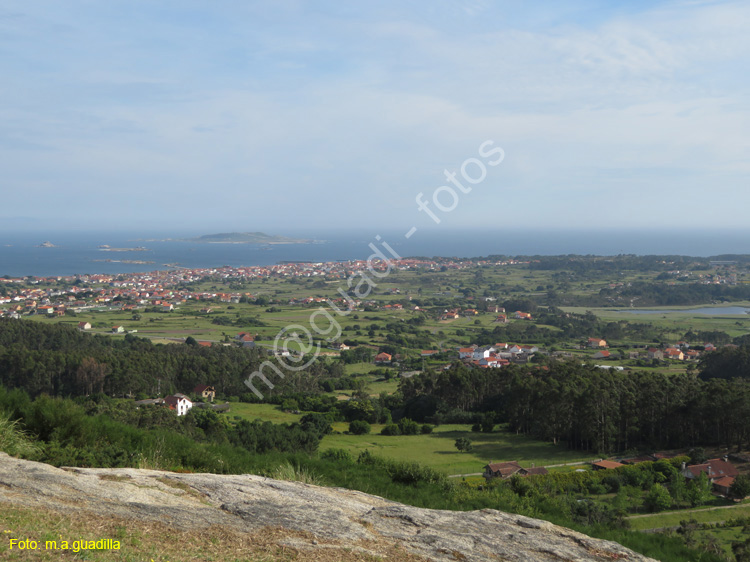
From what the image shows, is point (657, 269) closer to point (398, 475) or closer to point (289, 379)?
point (289, 379)

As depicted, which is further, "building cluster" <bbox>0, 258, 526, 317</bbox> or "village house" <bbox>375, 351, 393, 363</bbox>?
"building cluster" <bbox>0, 258, 526, 317</bbox>

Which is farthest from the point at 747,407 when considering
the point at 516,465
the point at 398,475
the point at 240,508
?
the point at 240,508

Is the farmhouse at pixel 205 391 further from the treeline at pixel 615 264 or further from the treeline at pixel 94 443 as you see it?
the treeline at pixel 615 264

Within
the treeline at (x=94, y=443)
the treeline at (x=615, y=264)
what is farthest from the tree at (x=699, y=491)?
the treeline at (x=615, y=264)

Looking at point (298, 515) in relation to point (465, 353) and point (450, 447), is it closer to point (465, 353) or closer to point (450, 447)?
point (450, 447)

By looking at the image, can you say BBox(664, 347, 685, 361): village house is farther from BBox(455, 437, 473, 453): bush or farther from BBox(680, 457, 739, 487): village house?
BBox(455, 437, 473, 453): bush

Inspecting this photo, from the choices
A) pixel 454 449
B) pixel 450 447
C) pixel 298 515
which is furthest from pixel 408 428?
pixel 298 515

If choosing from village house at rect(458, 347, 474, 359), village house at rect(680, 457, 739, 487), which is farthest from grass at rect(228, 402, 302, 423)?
village house at rect(458, 347, 474, 359)
